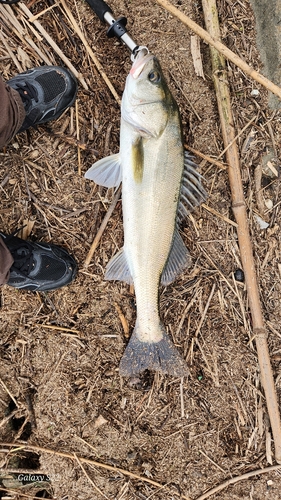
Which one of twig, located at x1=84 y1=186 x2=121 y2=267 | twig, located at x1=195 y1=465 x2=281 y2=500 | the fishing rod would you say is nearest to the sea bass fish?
twig, located at x1=84 y1=186 x2=121 y2=267

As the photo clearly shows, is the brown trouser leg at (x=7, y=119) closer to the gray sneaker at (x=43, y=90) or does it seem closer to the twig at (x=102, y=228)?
the gray sneaker at (x=43, y=90)

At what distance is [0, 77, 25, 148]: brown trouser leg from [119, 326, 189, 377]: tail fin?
1845 millimetres

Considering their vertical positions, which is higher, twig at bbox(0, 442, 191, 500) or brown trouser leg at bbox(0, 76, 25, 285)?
brown trouser leg at bbox(0, 76, 25, 285)

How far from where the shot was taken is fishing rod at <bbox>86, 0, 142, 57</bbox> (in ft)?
10.6

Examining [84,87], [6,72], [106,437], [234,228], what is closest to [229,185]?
[234,228]

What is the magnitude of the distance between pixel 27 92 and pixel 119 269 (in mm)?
1630

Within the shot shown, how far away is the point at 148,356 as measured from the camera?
3314 mm

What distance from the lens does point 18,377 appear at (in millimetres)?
3547

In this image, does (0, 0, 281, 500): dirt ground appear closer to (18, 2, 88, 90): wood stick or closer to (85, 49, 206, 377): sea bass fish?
(18, 2, 88, 90): wood stick

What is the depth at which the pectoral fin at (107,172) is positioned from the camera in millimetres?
3150

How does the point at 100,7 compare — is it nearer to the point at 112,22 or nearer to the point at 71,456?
the point at 112,22

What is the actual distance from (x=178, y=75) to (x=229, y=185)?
1100mm

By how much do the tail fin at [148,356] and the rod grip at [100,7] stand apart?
2647 millimetres

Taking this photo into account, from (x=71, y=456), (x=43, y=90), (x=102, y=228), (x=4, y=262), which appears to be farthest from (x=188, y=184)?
(x=71, y=456)
